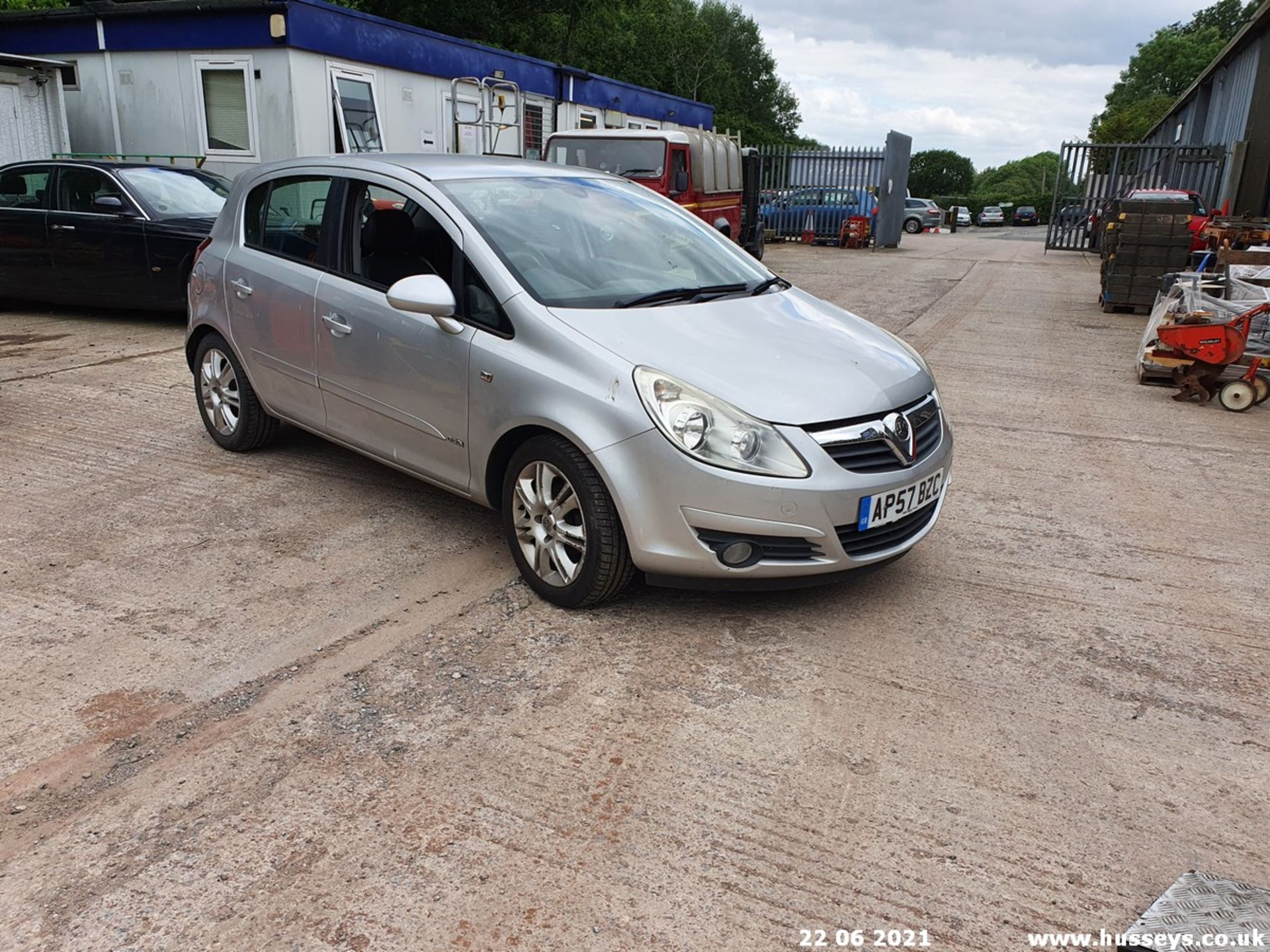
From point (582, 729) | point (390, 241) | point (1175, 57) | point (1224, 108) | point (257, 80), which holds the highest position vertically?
point (1175, 57)

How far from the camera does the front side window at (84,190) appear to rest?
984 cm

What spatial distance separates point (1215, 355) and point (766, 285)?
465 centimetres

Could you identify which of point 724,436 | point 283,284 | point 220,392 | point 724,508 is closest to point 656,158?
point 220,392

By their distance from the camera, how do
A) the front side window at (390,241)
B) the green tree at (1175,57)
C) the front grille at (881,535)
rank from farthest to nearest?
the green tree at (1175,57), the front side window at (390,241), the front grille at (881,535)

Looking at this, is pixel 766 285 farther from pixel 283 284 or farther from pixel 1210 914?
pixel 1210 914

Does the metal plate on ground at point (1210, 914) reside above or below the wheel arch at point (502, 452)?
below

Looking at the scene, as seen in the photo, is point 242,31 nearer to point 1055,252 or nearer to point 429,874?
point 429,874

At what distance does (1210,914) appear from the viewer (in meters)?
2.36

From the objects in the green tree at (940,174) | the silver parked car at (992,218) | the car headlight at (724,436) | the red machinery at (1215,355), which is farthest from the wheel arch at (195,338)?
the green tree at (940,174)

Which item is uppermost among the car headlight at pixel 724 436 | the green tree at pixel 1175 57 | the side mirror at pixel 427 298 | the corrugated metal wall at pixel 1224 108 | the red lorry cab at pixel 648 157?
the green tree at pixel 1175 57

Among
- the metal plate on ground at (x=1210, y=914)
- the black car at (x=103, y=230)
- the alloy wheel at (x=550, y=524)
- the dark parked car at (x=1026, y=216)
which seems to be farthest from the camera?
the dark parked car at (x=1026, y=216)

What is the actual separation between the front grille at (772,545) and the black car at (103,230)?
7699 mm

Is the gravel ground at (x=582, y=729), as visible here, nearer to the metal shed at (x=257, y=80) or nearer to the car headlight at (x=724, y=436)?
the car headlight at (x=724, y=436)

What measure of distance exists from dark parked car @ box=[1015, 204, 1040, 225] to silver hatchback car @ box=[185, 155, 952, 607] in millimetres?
58128
